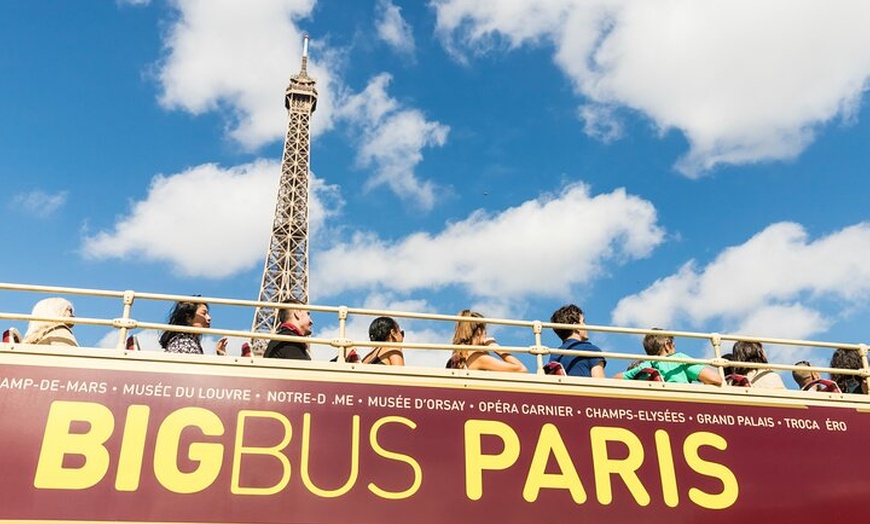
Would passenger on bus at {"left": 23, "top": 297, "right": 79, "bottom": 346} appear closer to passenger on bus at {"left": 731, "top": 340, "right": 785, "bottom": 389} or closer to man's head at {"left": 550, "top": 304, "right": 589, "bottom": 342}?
man's head at {"left": 550, "top": 304, "right": 589, "bottom": 342}

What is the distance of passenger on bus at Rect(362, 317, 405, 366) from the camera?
5695 mm

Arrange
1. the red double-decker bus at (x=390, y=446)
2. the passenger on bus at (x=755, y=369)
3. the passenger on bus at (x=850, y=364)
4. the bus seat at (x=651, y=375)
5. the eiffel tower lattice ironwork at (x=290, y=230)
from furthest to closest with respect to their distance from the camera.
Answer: the eiffel tower lattice ironwork at (x=290, y=230) < the passenger on bus at (x=850, y=364) < the passenger on bus at (x=755, y=369) < the bus seat at (x=651, y=375) < the red double-decker bus at (x=390, y=446)

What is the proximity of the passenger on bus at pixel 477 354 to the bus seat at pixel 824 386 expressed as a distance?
2601mm

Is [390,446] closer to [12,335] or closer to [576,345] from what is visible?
[576,345]

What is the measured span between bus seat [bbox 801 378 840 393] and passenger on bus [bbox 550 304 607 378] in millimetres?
1865

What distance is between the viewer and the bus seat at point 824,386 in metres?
6.22

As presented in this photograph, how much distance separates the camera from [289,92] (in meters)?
61.8

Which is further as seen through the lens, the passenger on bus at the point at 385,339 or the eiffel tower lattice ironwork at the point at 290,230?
the eiffel tower lattice ironwork at the point at 290,230

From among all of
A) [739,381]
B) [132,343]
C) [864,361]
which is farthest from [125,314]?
[864,361]

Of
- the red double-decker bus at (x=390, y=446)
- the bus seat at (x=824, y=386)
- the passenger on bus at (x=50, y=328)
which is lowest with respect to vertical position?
the red double-decker bus at (x=390, y=446)

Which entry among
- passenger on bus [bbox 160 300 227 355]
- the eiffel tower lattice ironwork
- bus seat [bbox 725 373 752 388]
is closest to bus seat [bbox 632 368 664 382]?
bus seat [bbox 725 373 752 388]

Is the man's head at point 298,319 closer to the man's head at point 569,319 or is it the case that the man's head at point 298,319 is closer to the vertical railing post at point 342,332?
the vertical railing post at point 342,332

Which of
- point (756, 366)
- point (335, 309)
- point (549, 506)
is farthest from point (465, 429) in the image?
point (756, 366)

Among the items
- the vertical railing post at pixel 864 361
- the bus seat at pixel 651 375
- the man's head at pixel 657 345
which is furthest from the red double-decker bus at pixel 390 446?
the vertical railing post at pixel 864 361
